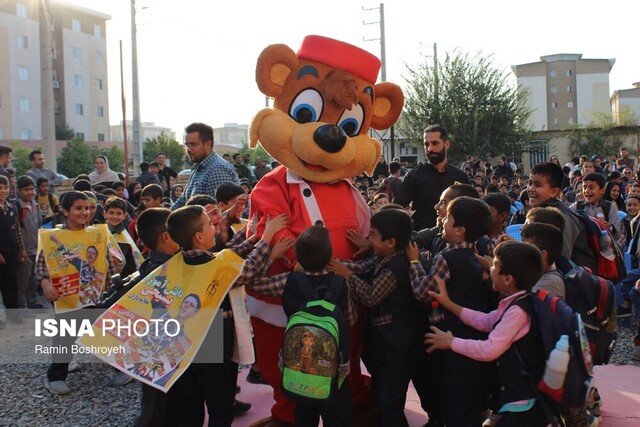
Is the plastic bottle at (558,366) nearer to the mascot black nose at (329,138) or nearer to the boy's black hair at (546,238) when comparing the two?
the boy's black hair at (546,238)

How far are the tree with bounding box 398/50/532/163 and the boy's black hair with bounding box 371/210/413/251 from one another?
2137 cm

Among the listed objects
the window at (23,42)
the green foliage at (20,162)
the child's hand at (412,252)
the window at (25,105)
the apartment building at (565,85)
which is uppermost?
the window at (23,42)

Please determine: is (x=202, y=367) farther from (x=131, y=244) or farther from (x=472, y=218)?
(x=131, y=244)

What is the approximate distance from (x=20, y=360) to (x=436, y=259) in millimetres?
4421

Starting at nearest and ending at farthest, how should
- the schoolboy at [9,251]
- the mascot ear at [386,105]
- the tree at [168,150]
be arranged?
the mascot ear at [386,105], the schoolboy at [9,251], the tree at [168,150]

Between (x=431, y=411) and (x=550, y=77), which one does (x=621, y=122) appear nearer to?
(x=550, y=77)

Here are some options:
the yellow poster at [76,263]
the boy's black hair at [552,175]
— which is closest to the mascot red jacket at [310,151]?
the boy's black hair at [552,175]

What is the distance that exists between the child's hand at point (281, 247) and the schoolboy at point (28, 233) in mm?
5004

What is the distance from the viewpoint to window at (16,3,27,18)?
46.8 metres

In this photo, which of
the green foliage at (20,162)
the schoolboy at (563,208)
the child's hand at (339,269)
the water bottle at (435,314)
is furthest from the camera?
the green foliage at (20,162)

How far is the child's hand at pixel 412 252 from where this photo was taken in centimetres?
354

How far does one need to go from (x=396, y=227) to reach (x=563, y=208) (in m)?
1.42

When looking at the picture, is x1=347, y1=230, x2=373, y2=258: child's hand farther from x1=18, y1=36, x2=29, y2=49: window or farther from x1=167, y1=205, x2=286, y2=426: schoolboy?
x1=18, y1=36, x2=29, y2=49: window

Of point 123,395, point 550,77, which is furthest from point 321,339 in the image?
point 550,77
